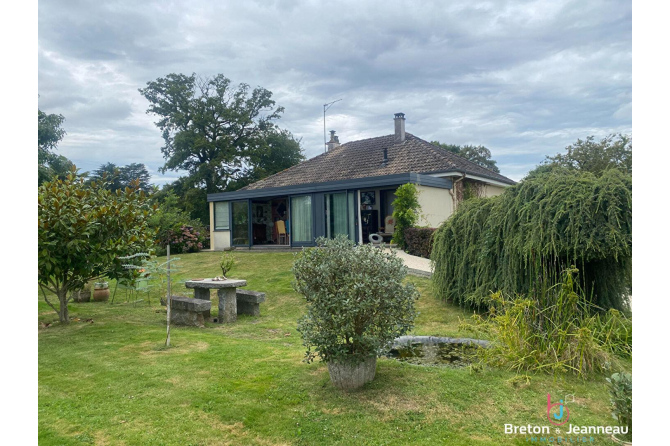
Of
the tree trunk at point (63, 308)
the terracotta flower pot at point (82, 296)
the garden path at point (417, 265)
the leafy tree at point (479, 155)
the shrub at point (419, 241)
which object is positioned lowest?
the terracotta flower pot at point (82, 296)

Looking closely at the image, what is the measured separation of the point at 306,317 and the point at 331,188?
11.7 m

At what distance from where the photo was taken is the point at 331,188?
619 inches

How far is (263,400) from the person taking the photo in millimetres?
3992

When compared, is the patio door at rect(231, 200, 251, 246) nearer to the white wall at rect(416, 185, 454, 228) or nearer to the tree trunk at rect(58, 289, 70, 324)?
the white wall at rect(416, 185, 454, 228)

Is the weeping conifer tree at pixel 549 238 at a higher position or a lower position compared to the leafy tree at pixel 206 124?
lower

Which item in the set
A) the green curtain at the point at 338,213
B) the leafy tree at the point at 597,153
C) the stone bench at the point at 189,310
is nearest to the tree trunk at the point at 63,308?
the stone bench at the point at 189,310

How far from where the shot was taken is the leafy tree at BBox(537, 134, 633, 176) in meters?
27.0

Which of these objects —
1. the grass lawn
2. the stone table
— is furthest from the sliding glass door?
the grass lawn

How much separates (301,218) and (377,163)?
503 cm

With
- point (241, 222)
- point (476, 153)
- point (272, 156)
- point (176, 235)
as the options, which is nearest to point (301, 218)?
point (241, 222)

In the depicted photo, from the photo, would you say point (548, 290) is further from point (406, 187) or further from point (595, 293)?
point (406, 187)

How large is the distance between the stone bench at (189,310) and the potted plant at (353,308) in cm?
373

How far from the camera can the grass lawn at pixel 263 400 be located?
339cm

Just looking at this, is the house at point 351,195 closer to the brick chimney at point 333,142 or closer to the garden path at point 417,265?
the garden path at point 417,265
